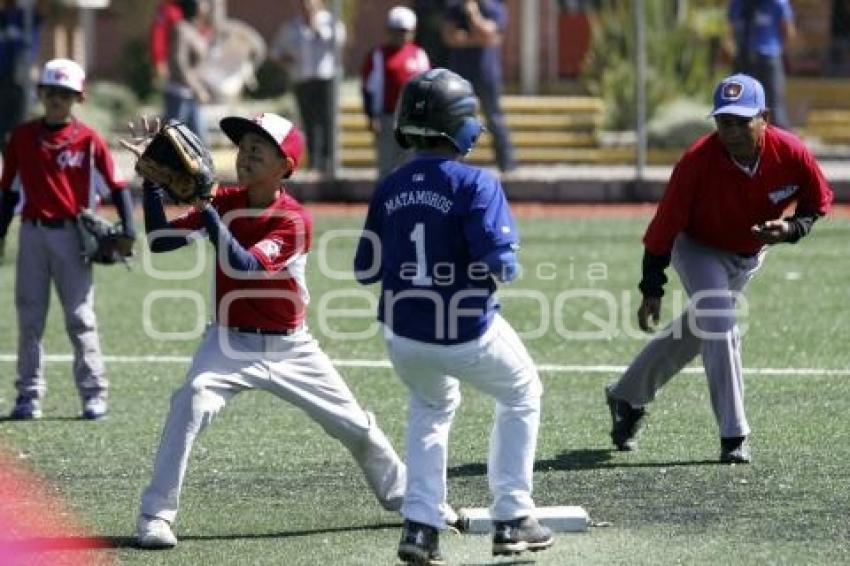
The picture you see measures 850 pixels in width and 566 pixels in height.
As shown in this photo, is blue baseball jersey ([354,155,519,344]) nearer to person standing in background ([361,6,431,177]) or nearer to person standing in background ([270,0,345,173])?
person standing in background ([361,6,431,177])

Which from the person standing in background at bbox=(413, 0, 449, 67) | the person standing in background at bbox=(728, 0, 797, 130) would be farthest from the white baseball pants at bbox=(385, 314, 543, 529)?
the person standing in background at bbox=(413, 0, 449, 67)

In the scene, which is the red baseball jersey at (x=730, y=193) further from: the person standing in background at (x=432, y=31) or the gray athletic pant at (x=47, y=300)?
the person standing in background at (x=432, y=31)

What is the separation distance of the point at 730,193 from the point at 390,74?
32.5 ft

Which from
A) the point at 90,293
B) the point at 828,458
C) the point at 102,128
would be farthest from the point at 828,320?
the point at 102,128

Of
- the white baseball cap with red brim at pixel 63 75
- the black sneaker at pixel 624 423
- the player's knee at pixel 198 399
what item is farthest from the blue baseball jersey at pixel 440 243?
the white baseball cap with red brim at pixel 63 75

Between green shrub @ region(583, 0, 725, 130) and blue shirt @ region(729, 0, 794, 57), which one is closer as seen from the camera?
blue shirt @ region(729, 0, 794, 57)

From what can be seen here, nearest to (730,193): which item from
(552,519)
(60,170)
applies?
(552,519)

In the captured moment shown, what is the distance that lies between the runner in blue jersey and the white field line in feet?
14.2

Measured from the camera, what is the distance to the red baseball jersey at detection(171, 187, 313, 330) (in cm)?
811

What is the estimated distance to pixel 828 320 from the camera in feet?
44.0

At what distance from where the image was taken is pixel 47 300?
1099 centimetres

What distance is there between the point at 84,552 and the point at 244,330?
1057 mm

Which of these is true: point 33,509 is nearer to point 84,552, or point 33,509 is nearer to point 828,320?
point 84,552

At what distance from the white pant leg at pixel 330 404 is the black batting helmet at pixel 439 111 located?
1.11m
